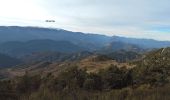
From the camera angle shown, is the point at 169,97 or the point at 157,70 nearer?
the point at 169,97

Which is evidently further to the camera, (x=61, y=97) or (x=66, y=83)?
(x=66, y=83)

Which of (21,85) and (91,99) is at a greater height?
(91,99)

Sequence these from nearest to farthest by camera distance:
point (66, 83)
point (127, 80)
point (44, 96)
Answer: point (44, 96) → point (66, 83) → point (127, 80)

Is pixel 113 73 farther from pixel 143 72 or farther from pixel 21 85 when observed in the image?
pixel 21 85

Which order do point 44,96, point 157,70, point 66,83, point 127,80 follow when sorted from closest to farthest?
point 44,96
point 66,83
point 127,80
point 157,70

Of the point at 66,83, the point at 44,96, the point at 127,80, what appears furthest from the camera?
the point at 127,80

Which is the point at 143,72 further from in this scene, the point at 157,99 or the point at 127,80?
the point at 157,99

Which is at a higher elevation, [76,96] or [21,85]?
[76,96]

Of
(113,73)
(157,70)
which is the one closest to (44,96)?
(113,73)

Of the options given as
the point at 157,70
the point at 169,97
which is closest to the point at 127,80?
the point at 157,70
